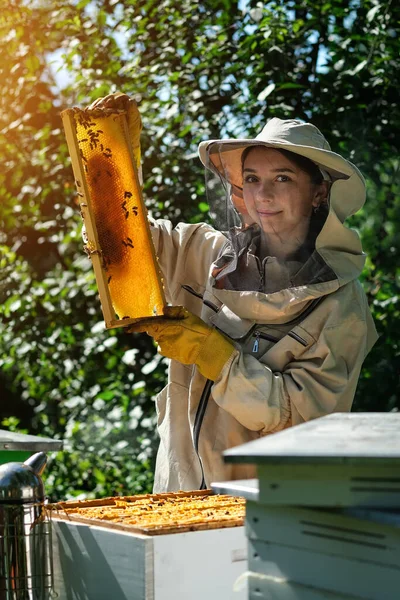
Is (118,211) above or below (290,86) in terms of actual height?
below

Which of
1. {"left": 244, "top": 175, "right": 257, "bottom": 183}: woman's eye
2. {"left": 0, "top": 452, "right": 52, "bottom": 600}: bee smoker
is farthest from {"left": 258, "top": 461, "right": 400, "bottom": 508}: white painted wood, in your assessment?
{"left": 244, "top": 175, "right": 257, "bottom": 183}: woman's eye

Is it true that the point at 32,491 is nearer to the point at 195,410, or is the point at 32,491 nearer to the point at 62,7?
the point at 195,410

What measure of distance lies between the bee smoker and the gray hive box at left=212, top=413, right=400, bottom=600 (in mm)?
674

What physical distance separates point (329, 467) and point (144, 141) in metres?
4.16

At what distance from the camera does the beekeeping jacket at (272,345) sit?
2.92 meters

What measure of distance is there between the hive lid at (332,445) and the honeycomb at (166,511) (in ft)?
1.46

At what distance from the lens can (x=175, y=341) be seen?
2.90 metres

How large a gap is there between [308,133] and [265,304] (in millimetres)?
583

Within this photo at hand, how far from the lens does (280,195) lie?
122 inches

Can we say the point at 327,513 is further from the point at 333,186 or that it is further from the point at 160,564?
the point at 333,186

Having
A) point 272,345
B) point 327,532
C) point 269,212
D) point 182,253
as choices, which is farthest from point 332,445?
point 182,253

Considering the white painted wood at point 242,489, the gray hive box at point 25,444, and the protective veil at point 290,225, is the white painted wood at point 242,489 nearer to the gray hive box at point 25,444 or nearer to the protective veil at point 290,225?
the gray hive box at point 25,444

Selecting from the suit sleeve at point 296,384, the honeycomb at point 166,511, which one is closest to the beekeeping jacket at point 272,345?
the suit sleeve at point 296,384

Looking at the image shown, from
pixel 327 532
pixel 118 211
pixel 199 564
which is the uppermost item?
pixel 118 211
